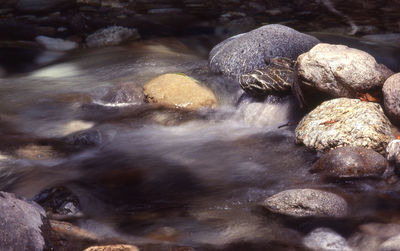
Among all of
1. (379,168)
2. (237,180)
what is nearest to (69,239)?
(237,180)

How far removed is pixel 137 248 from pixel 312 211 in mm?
1447

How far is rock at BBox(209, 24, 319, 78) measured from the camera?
7746 mm

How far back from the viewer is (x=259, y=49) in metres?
7.84

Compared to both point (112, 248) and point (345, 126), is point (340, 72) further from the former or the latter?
point (112, 248)

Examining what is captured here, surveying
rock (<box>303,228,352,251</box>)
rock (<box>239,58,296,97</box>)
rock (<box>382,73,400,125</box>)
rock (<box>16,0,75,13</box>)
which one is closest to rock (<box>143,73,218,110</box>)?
rock (<box>239,58,296,97</box>)

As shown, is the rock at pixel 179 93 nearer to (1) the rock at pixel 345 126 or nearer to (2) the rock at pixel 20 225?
(1) the rock at pixel 345 126

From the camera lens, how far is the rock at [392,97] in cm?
559

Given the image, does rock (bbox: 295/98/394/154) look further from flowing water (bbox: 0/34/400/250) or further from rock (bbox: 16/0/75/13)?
rock (bbox: 16/0/75/13)

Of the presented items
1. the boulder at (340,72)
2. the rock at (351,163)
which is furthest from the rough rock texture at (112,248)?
the boulder at (340,72)

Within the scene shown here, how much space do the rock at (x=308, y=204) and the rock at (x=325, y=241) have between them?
21cm

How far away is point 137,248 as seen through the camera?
3750 mm

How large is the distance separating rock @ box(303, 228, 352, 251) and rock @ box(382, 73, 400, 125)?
224cm

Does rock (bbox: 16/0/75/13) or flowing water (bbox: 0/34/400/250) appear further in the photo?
rock (bbox: 16/0/75/13)

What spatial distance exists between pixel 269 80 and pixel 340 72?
107cm
